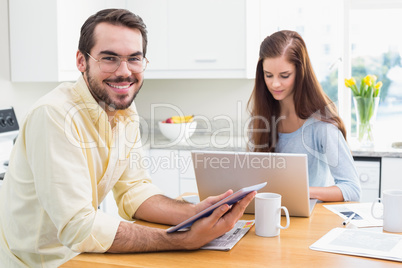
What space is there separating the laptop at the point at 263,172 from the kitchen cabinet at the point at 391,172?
1.52 meters

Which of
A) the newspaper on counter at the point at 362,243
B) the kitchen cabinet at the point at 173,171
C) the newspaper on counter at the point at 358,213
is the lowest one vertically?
the kitchen cabinet at the point at 173,171

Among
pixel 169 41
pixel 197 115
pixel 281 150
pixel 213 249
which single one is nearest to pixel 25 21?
pixel 169 41

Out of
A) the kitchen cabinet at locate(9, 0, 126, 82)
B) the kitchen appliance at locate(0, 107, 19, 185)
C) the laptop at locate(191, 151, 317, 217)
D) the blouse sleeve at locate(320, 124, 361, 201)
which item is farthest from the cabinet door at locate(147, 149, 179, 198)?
the laptop at locate(191, 151, 317, 217)

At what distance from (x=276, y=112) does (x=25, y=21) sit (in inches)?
64.2

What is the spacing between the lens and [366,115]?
129 inches

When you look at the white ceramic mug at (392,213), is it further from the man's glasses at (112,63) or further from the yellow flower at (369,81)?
the yellow flower at (369,81)

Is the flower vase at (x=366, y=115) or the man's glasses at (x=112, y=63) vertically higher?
the man's glasses at (x=112, y=63)

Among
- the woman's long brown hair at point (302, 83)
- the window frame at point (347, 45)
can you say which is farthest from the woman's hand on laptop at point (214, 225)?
the window frame at point (347, 45)

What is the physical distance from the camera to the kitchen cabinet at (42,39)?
117 inches

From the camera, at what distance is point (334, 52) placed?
3.70 metres

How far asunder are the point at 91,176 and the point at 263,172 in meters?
0.57

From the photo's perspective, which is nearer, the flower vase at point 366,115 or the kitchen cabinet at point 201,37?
the flower vase at point 366,115

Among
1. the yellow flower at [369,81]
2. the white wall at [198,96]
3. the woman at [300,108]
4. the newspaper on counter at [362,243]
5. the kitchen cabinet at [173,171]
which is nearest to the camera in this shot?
the newspaper on counter at [362,243]

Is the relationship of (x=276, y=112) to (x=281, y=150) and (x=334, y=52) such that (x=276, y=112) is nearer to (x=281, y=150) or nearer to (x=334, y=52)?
(x=281, y=150)
